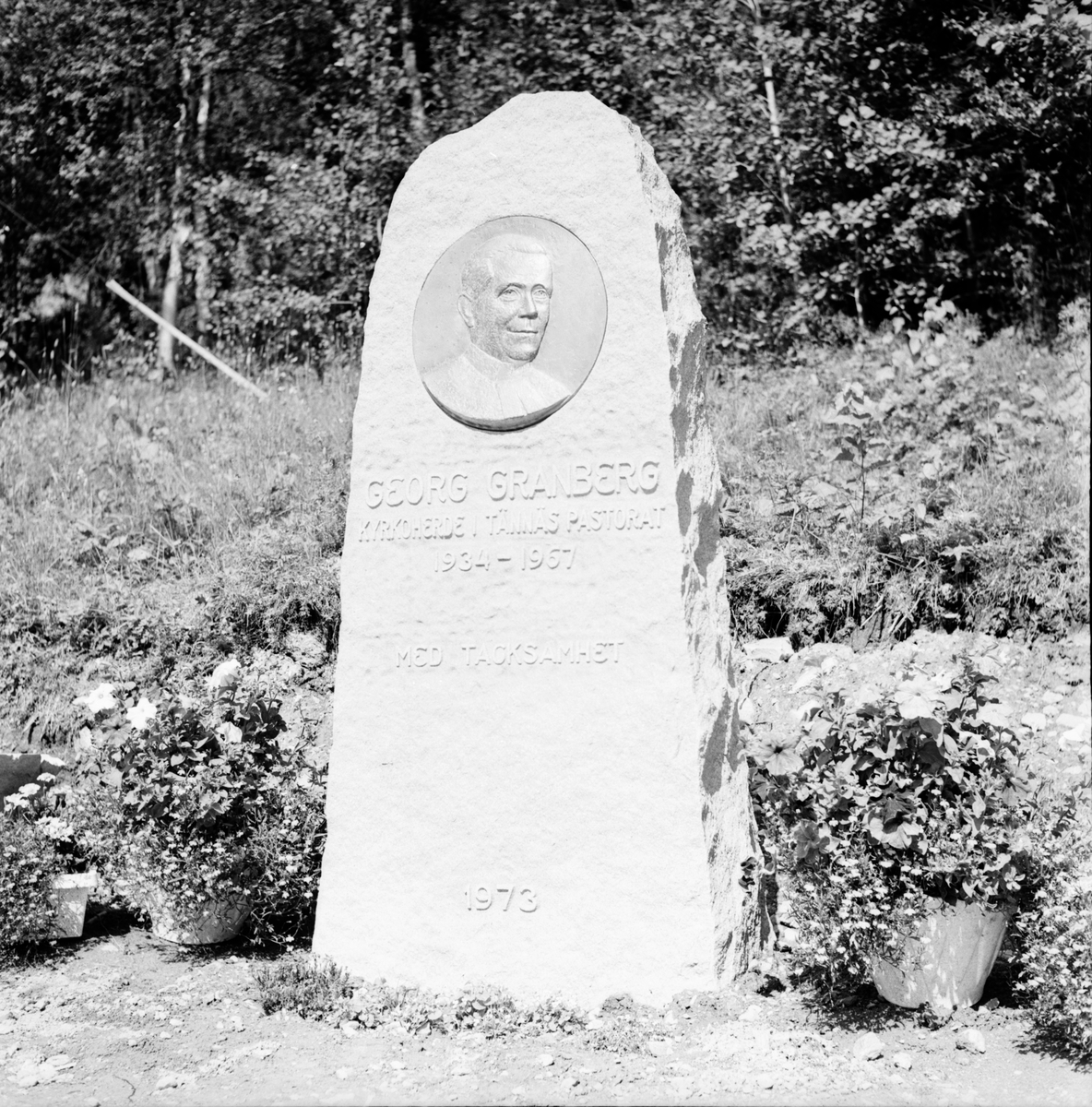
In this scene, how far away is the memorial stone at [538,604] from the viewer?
3.63m

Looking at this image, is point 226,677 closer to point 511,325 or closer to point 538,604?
point 538,604

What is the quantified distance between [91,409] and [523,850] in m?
5.96

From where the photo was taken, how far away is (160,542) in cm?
642

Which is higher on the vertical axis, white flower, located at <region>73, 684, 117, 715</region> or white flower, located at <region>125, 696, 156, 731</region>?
white flower, located at <region>73, 684, 117, 715</region>

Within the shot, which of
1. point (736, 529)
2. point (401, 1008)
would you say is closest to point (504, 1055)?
point (401, 1008)

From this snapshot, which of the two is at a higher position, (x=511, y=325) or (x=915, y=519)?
(x=511, y=325)

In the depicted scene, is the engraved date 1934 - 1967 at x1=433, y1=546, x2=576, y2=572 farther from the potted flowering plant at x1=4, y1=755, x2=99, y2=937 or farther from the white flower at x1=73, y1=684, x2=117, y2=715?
the potted flowering plant at x1=4, y1=755, x2=99, y2=937

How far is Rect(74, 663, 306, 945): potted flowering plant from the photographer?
4.09 metres

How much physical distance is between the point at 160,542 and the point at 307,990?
10.8 ft

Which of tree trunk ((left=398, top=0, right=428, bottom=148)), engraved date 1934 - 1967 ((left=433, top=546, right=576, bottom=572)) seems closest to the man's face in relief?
engraved date 1934 - 1967 ((left=433, top=546, right=576, bottom=572))

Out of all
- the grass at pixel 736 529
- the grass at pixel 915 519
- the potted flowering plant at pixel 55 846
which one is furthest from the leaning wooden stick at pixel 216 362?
the potted flowering plant at pixel 55 846

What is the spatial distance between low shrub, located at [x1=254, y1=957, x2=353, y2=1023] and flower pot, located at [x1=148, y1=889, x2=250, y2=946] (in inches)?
16.4

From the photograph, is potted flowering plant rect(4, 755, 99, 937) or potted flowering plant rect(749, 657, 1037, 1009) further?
potted flowering plant rect(4, 755, 99, 937)

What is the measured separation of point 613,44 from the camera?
10289 mm
